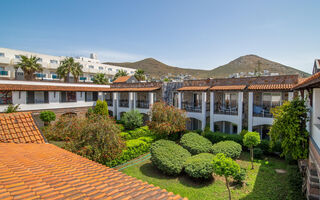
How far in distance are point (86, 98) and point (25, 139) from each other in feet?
72.9

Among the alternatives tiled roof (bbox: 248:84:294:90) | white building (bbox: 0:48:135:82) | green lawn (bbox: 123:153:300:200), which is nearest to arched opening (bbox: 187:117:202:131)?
tiled roof (bbox: 248:84:294:90)

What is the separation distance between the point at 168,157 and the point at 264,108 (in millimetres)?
12753

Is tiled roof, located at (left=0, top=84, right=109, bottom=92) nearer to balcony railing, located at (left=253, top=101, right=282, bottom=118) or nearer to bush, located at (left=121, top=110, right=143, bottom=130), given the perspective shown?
bush, located at (left=121, top=110, right=143, bottom=130)

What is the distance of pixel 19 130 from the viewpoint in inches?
389

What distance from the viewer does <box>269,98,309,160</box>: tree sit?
8.60m

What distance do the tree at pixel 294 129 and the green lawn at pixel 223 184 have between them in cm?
300

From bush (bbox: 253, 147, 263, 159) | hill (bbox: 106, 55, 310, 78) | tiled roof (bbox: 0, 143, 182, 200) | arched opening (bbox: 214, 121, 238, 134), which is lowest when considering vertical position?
bush (bbox: 253, 147, 263, 159)

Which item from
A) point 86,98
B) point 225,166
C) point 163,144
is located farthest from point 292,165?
point 86,98

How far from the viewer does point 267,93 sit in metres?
19.4

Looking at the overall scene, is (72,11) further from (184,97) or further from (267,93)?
(267,93)

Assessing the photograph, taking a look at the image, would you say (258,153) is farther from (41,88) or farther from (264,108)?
(41,88)

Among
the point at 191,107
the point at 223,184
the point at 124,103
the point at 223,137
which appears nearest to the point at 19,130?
the point at 223,184

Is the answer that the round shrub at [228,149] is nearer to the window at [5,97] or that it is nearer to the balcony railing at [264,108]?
the balcony railing at [264,108]

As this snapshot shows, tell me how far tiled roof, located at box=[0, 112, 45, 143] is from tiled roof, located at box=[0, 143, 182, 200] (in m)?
3.49
